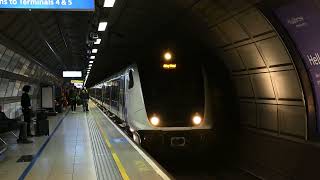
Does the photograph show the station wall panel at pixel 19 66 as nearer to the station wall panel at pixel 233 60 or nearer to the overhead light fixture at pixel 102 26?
the overhead light fixture at pixel 102 26

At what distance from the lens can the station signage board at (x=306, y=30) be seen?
25.1 feet

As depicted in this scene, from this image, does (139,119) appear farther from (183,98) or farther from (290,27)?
(290,27)

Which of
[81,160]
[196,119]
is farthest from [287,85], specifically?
[81,160]

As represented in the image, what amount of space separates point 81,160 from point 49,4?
11.2 feet

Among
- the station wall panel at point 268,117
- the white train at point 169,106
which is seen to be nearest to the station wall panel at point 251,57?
the station wall panel at point 268,117

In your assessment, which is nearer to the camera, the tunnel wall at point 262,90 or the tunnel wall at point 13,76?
the tunnel wall at point 262,90

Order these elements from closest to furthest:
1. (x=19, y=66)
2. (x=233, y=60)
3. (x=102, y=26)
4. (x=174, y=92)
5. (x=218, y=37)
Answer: (x=174, y=92) → (x=218, y=37) → (x=233, y=60) → (x=102, y=26) → (x=19, y=66)

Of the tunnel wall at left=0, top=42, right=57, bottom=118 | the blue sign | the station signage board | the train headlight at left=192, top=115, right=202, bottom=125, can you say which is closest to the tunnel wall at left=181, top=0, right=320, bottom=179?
the station signage board

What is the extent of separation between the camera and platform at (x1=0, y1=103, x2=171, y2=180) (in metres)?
7.20

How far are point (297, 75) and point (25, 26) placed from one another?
30.6 feet

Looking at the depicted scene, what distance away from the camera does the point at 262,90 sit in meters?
10.9

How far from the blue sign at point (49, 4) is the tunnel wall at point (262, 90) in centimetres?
303

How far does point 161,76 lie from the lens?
11383mm

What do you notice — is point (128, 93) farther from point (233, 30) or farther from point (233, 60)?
point (233, 30)
